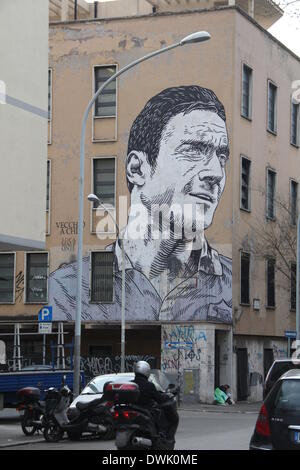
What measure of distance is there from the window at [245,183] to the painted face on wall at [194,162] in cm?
180

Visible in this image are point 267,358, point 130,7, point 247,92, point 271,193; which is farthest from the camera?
point 130,7

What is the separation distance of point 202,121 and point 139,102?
10.5ft

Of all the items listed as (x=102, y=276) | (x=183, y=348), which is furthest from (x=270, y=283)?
(x=102, y=276)

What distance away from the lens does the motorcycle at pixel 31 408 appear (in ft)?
72.5

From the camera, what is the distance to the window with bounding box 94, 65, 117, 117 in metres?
44.7

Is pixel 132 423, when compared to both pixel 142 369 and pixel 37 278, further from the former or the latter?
pixel 37 278

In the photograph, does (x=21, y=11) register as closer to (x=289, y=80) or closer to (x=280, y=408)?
(x=280, y=408)

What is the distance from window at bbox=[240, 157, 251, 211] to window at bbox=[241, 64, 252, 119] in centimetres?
210

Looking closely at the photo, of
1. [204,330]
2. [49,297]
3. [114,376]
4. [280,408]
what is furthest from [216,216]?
[280,408]

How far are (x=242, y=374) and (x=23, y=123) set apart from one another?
2378cm

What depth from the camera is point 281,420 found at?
41.4ft

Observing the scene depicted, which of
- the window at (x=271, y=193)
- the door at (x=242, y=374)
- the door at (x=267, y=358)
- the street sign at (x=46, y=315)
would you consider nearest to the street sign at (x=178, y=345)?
the door at (x=242, y=374)

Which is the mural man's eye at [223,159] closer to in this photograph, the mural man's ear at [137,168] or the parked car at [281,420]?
the mural man's ear at [137,168]

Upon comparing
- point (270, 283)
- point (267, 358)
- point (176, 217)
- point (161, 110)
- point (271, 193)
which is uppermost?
point (161, 110)
